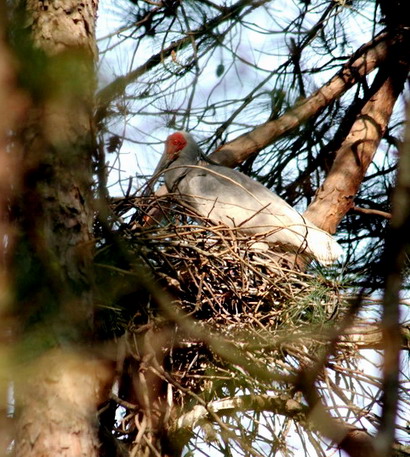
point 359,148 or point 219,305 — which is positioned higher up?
point 359,148

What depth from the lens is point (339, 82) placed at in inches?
227

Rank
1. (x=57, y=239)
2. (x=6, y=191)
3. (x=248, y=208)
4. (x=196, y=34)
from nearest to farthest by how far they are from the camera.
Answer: (x=6, y=191), (x=57, y=239), (x=248, y=208), (x=196, y=34)

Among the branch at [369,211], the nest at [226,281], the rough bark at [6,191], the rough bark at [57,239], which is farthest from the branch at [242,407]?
the branch at [369,211]

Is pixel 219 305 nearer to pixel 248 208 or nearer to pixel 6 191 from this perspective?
pixel 248 208

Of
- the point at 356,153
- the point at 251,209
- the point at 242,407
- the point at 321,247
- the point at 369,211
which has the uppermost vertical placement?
the point at 356,153

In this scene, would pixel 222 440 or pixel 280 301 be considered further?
pixel 280 301

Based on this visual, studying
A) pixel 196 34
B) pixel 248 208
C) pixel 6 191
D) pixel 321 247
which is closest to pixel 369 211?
pixel 321 247

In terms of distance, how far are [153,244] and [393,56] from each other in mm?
2899

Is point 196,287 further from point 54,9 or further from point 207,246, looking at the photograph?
point 54,9

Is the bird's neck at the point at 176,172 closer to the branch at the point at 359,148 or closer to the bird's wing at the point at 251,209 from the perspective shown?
the bird's wing at the point at 251,209

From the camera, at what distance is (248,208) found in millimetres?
5055

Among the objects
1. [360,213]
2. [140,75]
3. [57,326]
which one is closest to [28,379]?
[57,326]

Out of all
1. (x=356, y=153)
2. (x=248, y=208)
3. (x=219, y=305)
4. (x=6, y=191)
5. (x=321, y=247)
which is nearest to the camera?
(x=6, y=191)

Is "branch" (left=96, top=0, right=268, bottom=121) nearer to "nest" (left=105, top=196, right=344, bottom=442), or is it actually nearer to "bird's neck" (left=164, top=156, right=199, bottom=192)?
"bird's neck" (left=164, top=156, right=199, bottom=192)
